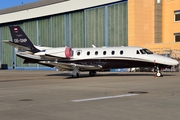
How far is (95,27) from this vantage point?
53.5 m

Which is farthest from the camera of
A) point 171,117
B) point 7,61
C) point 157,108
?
point 7,61

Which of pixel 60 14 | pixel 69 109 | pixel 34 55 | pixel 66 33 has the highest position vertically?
pixel 60 14

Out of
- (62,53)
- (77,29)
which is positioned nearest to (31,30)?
(77,29)

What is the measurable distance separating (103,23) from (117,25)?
305cm

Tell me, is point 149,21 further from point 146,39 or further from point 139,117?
point 139,117

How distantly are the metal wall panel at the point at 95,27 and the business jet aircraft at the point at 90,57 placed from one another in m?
22.5

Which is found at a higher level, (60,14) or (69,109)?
(60,14)

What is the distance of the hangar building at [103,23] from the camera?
47.8 m

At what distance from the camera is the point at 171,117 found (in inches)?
326

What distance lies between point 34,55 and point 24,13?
36.9 metres

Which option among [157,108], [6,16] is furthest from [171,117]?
[6,16]

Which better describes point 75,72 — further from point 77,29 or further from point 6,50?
point 6,50

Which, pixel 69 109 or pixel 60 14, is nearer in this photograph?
pixel 69 109

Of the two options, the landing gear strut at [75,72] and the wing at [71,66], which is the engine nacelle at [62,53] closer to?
the wing at [71,66]
